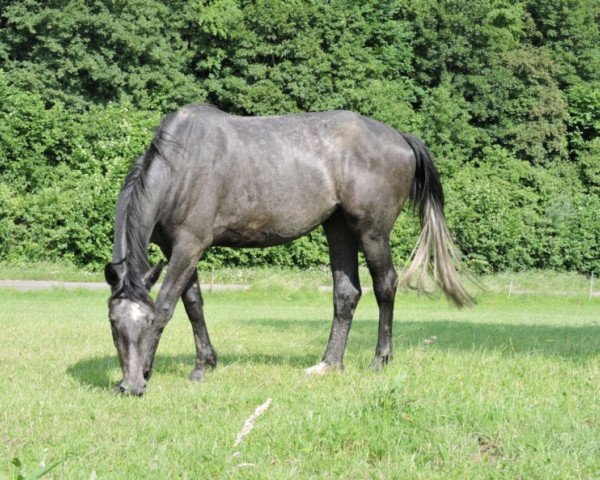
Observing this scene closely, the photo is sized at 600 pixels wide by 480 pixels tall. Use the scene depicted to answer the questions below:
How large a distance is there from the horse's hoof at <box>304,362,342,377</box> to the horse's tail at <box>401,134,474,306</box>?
4.05 ft

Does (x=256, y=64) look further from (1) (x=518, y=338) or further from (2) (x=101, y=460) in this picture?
(2) (x=101, y=460)

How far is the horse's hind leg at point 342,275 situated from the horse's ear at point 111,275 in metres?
2.44

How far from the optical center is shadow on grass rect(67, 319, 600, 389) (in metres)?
8.97

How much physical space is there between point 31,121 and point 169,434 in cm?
3729

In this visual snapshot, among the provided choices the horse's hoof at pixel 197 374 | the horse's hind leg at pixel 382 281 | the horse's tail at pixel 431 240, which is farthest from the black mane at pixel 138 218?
the horse's tail at pixel 431 240

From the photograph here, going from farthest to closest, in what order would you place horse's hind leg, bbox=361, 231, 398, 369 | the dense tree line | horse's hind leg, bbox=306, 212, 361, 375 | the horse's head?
the dense tree line, horse's hind leg, bbox=306, 212, 361, 375, horse's hind leg, bbox=361, 231, 398, 369, the horse's head

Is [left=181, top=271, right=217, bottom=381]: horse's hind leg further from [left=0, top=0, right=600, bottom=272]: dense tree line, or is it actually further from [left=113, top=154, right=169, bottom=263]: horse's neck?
[left=0, top=0, right=600, bottom=272]: dense tree line

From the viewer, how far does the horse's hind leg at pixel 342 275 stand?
8.95 meters

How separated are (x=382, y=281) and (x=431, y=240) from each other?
0.84 metres

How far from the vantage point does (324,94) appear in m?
47.3

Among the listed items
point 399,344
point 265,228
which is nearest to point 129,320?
point 265,228

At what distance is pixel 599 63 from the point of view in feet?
189

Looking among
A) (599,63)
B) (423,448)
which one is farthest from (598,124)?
(423,448)

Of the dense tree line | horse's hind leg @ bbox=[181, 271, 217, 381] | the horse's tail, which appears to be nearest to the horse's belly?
horse's hind leg @ bbox=[181, 271, 217, 381]
